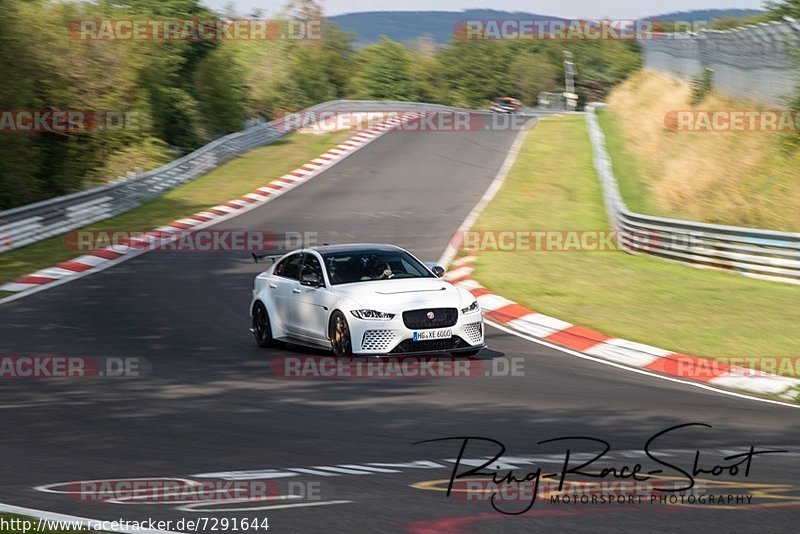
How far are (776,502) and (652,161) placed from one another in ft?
97.3

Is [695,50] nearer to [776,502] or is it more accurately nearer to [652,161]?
[652,161]

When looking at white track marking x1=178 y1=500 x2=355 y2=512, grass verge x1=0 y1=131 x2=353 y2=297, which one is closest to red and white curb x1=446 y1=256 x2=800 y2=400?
white track marking x1=178 y1=500 x2=355 y2=512

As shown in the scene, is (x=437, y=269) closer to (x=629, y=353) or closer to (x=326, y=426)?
(x=629, y=353)

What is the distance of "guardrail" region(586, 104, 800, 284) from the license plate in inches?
346

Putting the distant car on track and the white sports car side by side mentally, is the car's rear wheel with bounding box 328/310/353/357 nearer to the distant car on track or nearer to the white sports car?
the white sports car

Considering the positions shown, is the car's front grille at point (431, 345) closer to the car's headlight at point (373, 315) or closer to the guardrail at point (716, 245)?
the car's headlight at point (373, 315)

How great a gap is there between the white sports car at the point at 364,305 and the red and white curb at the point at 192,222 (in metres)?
6.45

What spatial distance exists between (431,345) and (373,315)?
0.76 metres

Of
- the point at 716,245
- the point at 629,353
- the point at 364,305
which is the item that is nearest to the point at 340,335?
the point at 364,305

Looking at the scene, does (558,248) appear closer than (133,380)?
No

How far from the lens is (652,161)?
36.2 metres

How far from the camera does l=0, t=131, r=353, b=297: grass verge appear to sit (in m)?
23.9

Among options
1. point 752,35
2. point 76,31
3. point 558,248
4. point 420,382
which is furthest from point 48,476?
point 76,31

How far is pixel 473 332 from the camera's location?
14047 millimetres
